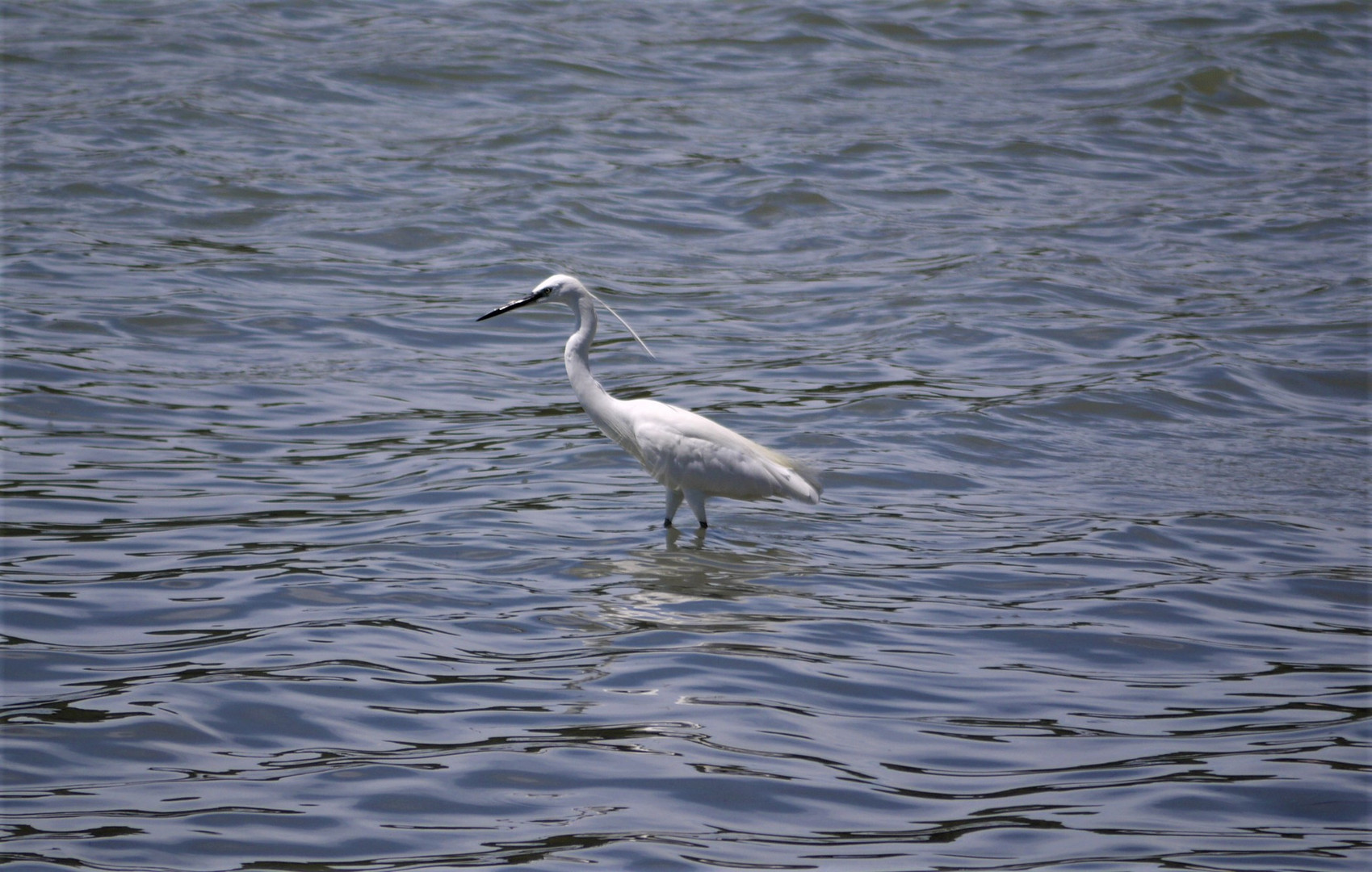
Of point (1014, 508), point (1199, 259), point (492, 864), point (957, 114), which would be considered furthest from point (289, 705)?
point (957, 114)

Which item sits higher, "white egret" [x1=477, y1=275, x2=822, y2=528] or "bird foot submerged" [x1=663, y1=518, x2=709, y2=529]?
"white egret" [x1=477, y1=275, x2=822, y2=528]

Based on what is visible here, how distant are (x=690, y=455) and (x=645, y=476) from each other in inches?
48.6

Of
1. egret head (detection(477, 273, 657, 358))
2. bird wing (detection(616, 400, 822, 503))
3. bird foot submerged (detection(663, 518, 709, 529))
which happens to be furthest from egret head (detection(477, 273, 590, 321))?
bird foot submerged (detection(663, 518, 709, 529))

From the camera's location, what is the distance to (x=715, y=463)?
6.30 meters

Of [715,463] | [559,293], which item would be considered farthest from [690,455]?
[559,293]

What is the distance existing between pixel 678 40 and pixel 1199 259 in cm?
724

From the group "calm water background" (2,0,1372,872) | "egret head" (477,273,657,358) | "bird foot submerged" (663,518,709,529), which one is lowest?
"bird foot submerged" (663,518,709,529)

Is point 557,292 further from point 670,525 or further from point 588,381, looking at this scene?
point 670,525

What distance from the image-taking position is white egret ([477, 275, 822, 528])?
249 inches

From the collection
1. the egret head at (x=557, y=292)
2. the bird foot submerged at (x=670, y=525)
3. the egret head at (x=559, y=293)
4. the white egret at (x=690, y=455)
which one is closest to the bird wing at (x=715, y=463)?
the white egret at (x=690, y=455)

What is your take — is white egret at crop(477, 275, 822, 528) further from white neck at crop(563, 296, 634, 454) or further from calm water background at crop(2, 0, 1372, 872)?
calm water background at crop(2, 0, 1372, 872)

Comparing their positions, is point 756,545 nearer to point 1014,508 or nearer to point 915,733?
point 1014,508

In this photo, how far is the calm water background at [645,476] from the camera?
12.8 feet

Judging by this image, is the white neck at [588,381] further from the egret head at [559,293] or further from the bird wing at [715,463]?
the bird wing at [715,463]
